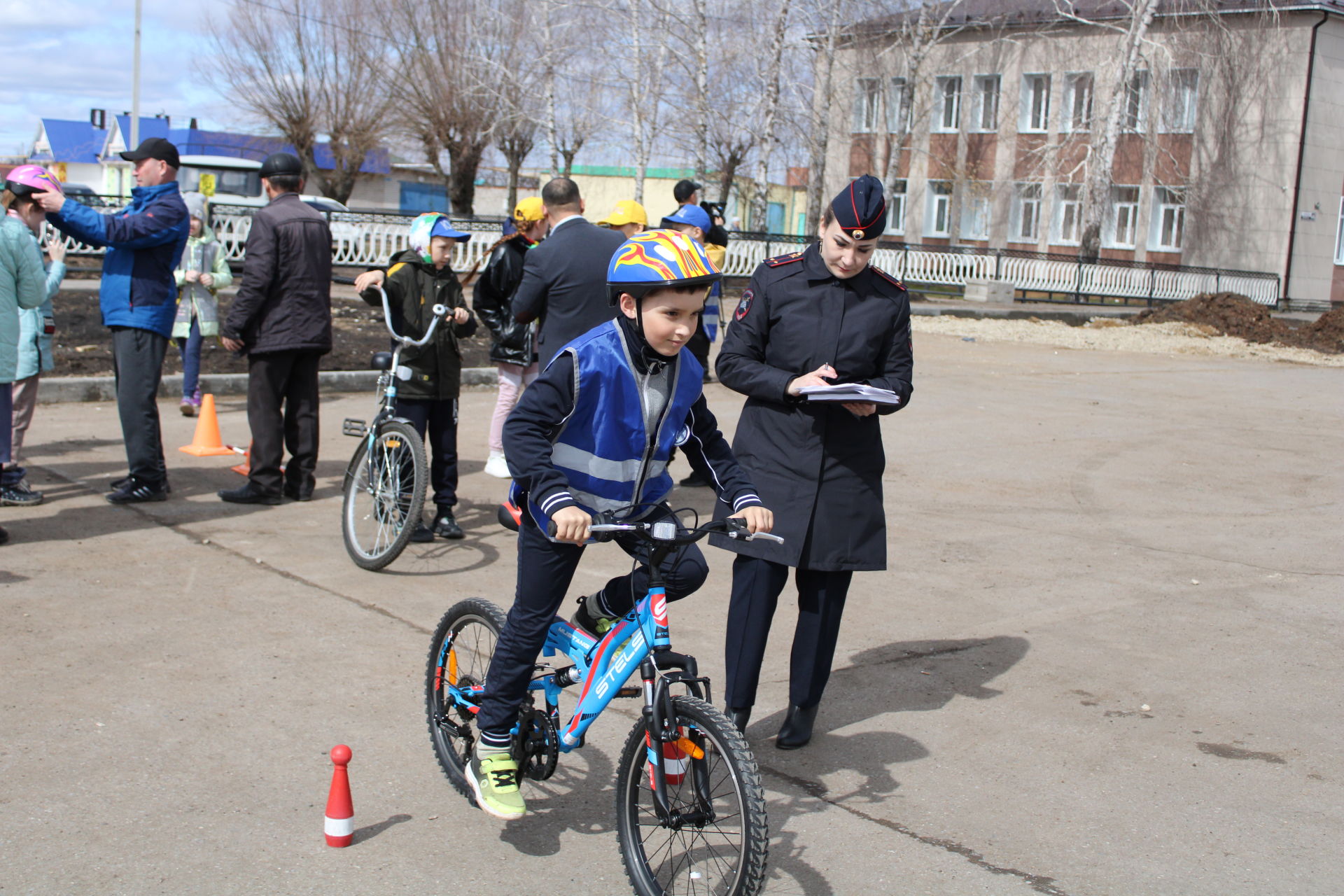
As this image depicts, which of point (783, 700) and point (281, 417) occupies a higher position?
point (281, 417)

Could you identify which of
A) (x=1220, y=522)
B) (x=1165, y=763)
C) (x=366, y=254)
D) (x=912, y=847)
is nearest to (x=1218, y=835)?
(x=1165, y=763)

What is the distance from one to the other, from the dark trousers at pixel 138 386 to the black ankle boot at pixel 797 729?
4908 mm

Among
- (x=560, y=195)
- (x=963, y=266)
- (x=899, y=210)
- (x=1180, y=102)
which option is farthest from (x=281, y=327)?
(x=899, y=210)

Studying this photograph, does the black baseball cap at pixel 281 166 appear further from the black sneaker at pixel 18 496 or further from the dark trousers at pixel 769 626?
the dark trousers at pixel 769 626

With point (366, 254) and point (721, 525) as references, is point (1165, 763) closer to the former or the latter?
point (721, 525)

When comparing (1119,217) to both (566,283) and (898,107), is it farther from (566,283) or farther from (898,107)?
(566,283)

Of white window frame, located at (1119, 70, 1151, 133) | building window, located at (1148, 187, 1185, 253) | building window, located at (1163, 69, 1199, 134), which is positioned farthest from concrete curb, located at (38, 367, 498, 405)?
building window, located at (1148, 187, 1185, 253)

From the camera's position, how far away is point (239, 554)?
22.2 feet

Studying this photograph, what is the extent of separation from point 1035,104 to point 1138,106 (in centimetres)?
450

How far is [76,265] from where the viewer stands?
23.8m

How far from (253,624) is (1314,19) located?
39618mm

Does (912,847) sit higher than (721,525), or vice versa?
(721,525)

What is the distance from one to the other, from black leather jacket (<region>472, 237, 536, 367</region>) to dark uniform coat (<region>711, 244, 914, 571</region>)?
3.49 m

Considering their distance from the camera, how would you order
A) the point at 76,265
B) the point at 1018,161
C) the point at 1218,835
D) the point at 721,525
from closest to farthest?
the point at 721,525, the point at 1218,835, the point at 76,265, the point at 1018,161
